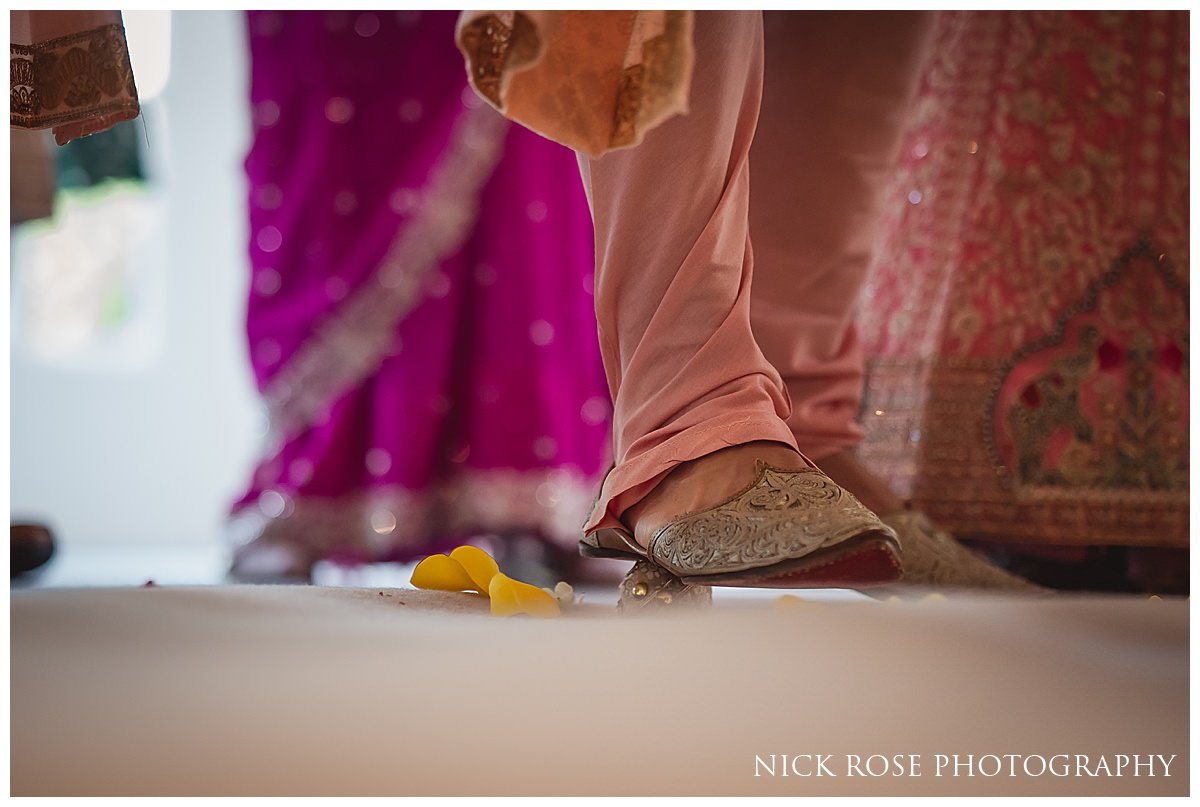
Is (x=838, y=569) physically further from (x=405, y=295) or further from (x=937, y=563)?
(x=405, y=295)

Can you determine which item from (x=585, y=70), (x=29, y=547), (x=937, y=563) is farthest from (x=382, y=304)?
(x=585, y=70)

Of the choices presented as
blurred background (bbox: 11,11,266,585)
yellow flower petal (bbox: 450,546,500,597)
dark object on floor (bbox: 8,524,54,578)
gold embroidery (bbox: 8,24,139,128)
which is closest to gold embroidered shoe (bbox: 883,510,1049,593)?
yellow flower petal (bbox: 450,546,500,597)

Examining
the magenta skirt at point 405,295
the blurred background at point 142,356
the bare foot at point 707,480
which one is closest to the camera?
the bare foot at point 707,480

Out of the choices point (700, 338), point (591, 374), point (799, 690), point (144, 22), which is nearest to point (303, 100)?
point (591, 374)

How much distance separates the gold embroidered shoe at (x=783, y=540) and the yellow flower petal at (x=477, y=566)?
0.57 feet

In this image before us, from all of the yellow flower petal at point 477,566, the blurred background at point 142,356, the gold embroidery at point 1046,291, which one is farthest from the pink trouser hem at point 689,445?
the blurred background at point 142,356

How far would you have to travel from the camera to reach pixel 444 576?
84 cm

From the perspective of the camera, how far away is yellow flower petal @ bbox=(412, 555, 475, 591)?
84 cm

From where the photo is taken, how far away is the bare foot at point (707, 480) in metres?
0.68

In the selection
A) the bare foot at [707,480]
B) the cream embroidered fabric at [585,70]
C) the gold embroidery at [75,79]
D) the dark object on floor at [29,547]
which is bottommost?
the dark object on floor at [29,547]

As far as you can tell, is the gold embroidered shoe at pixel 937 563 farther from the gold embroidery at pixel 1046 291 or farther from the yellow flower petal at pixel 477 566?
the yellow flower petal at pixel 477 566

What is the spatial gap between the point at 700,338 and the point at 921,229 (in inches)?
27.0

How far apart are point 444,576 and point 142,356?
81.4 inches

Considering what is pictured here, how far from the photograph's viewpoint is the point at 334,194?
5.77 feet
